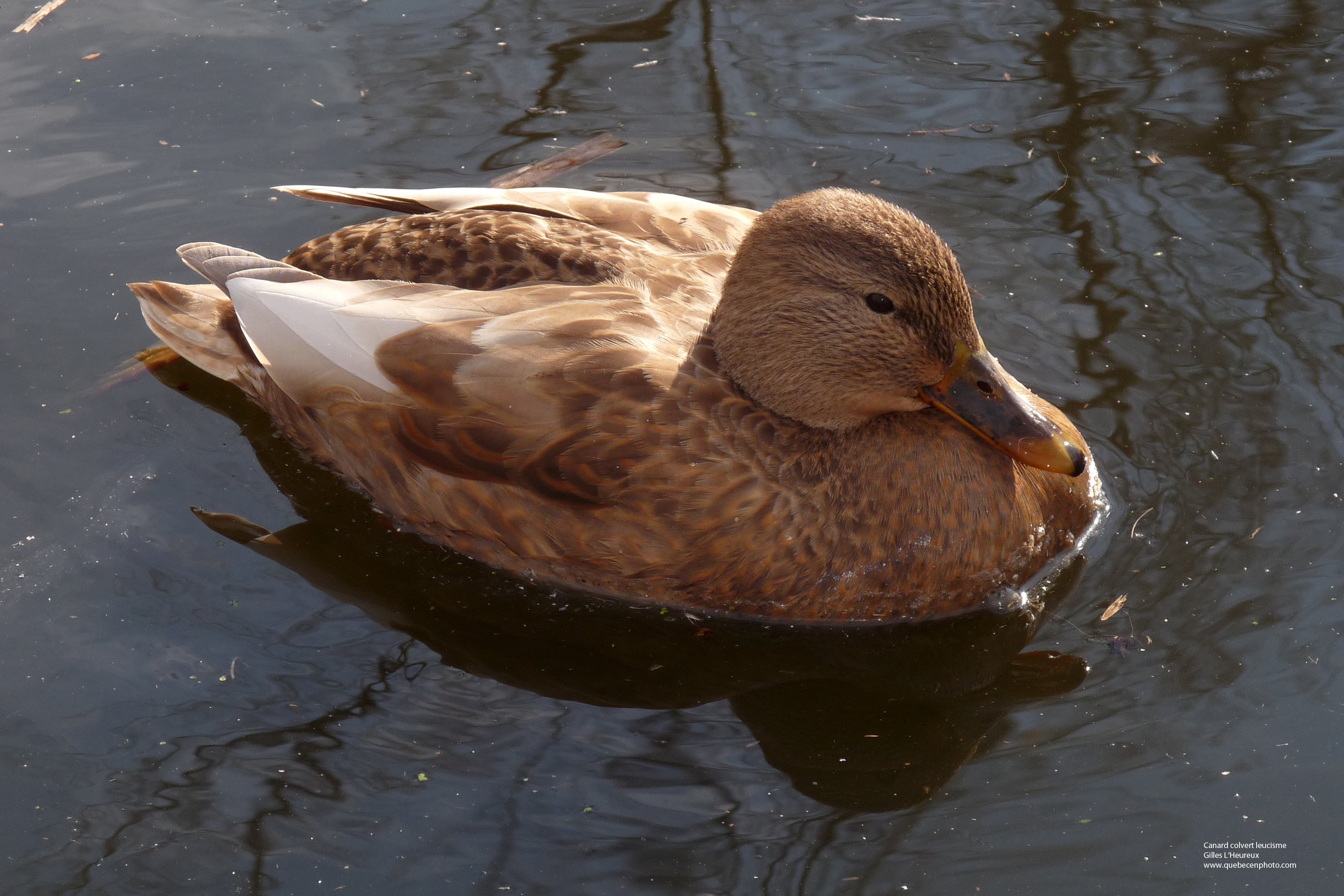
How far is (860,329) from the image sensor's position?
4543 millimetres

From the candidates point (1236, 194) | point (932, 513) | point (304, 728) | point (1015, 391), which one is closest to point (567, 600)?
point (304, 728)

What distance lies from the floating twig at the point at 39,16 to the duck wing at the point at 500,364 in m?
3.79

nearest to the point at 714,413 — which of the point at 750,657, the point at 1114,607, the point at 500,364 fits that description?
the point at 500,364

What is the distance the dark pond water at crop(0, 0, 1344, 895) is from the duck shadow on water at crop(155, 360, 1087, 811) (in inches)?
0.7

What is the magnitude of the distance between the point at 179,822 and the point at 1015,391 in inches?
123

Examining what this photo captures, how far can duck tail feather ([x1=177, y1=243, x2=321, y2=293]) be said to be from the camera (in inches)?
202

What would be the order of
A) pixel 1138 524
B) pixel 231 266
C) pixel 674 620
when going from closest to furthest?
pixel 674 620, pixel 1138 524, pixel 231 266

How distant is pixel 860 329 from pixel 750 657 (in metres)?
1.23

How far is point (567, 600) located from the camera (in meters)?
4.94

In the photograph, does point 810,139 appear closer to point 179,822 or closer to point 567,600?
point 567,600

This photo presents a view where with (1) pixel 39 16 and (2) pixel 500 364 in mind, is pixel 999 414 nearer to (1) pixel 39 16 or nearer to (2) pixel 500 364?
(2) pixel 500 364

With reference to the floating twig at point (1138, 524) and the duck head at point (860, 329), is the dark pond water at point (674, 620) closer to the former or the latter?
the floating twig at point (1138, 524)

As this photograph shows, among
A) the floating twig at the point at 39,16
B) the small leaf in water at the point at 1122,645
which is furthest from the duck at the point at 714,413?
the floating twig at the point at 39,16

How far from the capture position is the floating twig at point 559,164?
6766 mm
